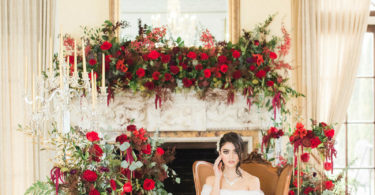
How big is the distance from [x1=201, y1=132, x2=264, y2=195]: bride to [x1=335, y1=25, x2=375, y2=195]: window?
2.48 m

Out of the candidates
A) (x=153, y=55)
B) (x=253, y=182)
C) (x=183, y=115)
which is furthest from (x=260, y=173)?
(x=153, y=55)

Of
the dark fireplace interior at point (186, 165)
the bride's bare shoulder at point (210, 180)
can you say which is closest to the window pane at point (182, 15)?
the dark fireplace interior at point (186, 165)

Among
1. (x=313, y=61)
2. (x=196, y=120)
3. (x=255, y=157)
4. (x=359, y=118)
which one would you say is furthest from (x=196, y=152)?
(x=359, y=118)

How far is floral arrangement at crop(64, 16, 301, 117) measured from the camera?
4.36 m

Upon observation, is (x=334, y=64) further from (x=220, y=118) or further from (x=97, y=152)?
(x=97, y=152)

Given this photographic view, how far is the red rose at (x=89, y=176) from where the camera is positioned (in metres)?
2.64

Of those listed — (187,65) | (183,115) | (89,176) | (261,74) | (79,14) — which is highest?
(79,14)

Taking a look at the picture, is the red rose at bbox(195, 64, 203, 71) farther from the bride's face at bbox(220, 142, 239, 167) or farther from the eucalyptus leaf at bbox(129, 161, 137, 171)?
the eucalyptus leaf at bbox(129, 161, 137, 171)

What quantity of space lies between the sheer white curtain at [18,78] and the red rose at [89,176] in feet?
7.22

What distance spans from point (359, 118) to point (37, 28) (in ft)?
13.6

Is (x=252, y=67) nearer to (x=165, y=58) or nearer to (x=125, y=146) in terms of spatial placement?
(x=165, y=58)

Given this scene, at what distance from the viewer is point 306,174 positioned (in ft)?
13.7

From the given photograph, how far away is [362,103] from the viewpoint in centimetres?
534

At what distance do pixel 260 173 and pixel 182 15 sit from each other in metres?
2.11
